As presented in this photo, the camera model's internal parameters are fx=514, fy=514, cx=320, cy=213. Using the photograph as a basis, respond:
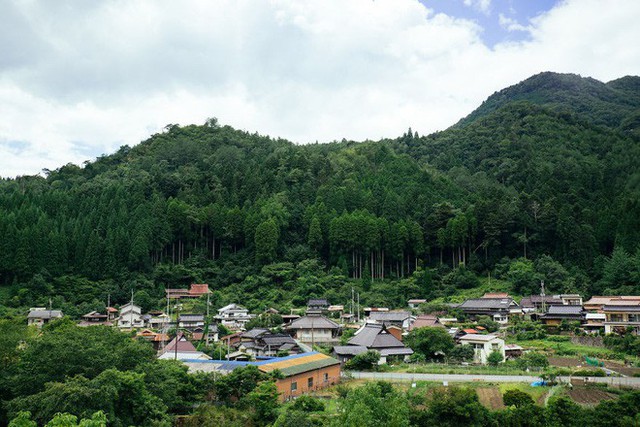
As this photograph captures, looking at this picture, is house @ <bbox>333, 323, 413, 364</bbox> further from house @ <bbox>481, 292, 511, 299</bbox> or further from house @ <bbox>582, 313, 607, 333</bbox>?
house @ <bbox>582, 313, 607, 333</bbox>

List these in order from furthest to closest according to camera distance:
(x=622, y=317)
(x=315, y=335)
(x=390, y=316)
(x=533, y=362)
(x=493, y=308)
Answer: (x=390, y=316)
(x=493, y=308)
(x=315, y=335)
(x=622, y=317)
(x=533, y=362)

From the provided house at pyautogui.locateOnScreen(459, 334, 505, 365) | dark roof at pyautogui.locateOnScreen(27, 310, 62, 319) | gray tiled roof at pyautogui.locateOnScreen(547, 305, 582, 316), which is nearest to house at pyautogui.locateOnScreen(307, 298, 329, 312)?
house at pyautogui.locateOnScreen(459, 334, 505, 365)

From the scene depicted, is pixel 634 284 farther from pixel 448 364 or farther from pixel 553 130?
pixel 553 130

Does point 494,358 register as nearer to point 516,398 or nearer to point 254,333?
point 516,398

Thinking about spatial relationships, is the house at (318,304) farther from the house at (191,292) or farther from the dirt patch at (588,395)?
the dirt patch at (588,395)

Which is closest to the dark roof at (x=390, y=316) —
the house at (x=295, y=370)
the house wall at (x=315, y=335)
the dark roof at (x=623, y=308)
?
the house wall at (x=315, y=335)

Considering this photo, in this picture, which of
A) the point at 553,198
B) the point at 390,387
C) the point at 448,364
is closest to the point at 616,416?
the point at 390,387

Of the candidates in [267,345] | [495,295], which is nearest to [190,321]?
[267,345]
